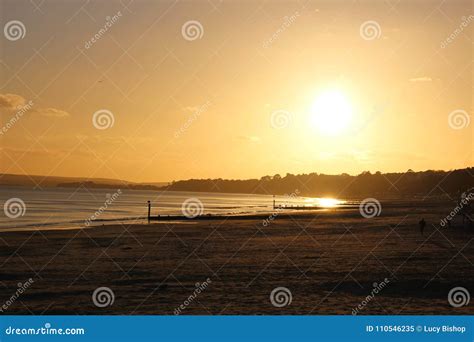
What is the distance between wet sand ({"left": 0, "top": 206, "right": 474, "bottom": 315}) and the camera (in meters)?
15.8

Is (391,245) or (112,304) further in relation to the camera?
(391,245)

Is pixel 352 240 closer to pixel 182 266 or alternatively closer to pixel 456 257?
pixel 456 257

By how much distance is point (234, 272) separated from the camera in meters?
22.0

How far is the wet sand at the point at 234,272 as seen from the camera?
15.8 m

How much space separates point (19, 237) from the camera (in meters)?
36.6

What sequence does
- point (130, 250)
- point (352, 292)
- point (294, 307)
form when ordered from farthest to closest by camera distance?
point (130, 250)
point (352, 292)
point (294, 307)

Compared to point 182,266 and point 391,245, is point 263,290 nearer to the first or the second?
point 182,266

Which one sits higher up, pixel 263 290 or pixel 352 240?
pixel 352 240

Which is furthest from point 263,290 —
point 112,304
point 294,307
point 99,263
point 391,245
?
point 391,245

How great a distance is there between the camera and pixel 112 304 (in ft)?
51.8
